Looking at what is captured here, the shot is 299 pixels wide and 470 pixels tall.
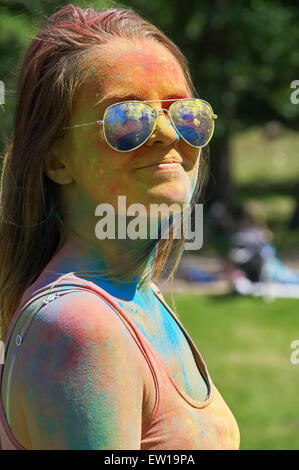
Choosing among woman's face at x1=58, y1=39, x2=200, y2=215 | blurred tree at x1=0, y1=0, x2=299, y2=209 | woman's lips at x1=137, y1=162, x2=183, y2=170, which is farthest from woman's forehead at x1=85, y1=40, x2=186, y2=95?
blurred tree at x1=0, y1=0, x2=299, y2=209

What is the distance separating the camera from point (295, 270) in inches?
456

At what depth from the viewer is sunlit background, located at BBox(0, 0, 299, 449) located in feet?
19.8

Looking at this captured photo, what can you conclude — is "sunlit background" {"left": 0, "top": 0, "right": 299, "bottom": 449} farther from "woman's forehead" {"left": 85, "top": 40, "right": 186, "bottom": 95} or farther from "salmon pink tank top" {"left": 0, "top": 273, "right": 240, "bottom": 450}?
"salmon pink tank top" {"left": 0, "top": 273, "right": 240, "bottom": 450}

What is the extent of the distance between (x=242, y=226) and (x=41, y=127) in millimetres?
10829

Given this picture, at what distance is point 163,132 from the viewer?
1445 mm

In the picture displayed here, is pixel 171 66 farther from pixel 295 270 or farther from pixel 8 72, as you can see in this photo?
pixel 295 270

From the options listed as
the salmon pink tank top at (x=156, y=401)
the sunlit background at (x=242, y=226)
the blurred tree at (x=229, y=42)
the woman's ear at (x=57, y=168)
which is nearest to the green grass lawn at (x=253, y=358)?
the sunlit background at (x=242, y=226)

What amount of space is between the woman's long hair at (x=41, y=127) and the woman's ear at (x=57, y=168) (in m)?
0.01

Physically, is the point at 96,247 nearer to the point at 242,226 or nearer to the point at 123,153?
the point at 123,153

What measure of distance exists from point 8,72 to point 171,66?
502 mm

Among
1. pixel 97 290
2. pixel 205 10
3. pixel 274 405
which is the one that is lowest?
pixel 274 405

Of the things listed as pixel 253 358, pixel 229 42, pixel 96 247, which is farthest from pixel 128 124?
pixel 229 42

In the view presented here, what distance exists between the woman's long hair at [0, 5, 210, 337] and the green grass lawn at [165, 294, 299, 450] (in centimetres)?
405

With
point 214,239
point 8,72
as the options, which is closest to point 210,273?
point 214,239
